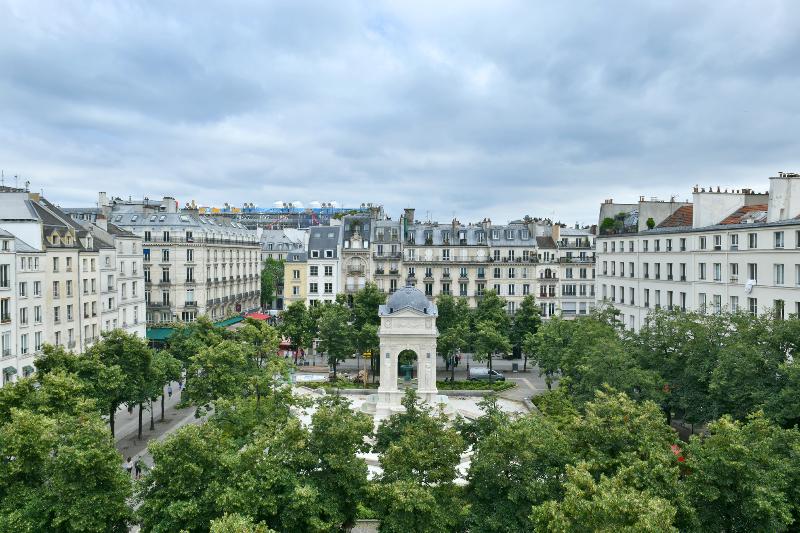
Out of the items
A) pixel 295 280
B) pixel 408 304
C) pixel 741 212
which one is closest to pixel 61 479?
pixel 408 304

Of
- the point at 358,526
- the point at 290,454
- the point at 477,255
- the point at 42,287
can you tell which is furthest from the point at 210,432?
the point at 477,255

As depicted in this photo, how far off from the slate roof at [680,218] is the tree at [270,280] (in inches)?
2902

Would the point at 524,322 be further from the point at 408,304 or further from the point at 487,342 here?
the point at 408,304

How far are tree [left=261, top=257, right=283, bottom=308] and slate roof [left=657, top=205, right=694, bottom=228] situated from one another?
73712 mm

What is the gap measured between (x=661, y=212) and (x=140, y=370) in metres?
52.0

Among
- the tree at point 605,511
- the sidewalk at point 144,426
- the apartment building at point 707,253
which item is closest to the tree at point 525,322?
the apartment building at point 707,253

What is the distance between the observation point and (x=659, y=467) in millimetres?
22828

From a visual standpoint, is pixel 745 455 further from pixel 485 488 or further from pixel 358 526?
pixel 358 526

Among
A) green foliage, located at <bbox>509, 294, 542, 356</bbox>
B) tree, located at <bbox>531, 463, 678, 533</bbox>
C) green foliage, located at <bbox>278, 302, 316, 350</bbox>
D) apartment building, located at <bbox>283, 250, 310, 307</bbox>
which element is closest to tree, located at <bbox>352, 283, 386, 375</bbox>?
green foliage, located at <bbox>278, 302, 316, 350</bbox>

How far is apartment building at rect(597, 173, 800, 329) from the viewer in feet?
153

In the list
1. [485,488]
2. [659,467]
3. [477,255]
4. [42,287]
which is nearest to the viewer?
[659,467]

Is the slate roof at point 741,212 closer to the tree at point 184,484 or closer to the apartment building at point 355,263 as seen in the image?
the apartment building at point 355,263

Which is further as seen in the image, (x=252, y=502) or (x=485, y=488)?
(x=485, y=488)

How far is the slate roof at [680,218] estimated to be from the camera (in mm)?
59625
